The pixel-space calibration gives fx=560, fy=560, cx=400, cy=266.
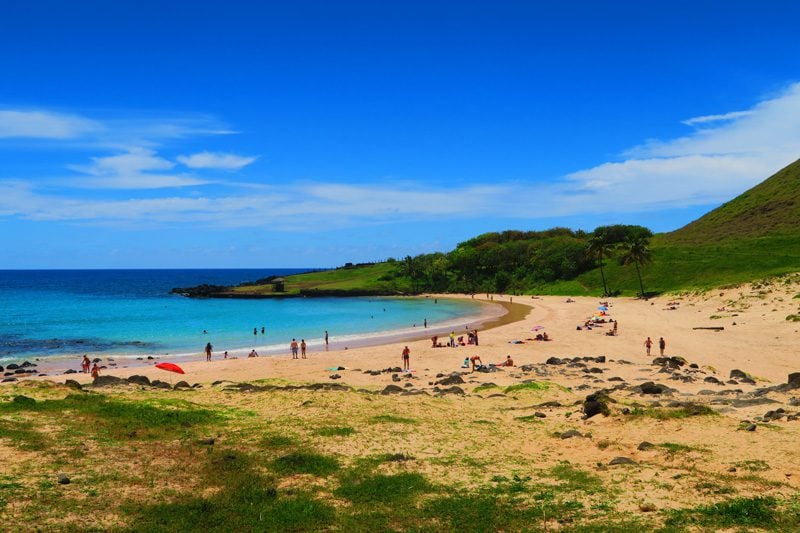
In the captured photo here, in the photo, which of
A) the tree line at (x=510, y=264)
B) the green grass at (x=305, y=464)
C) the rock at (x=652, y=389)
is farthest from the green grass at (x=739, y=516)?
the tree line at (x=510, y=264)

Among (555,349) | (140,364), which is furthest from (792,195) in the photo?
(140,364)

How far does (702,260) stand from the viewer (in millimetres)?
100500

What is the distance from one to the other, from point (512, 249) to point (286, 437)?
13011 centimetres

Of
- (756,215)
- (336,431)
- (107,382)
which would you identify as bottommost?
(336,431)

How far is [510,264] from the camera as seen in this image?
14325cm

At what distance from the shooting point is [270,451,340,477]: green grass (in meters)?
16.2

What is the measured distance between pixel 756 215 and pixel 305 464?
143m

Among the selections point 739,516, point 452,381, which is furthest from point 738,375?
point 739,516

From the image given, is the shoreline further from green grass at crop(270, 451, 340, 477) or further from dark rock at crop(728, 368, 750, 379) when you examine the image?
dark rock at crop(728, 368, 750, 379)

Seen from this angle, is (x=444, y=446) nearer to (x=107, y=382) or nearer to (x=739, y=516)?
(x=739, y=516)

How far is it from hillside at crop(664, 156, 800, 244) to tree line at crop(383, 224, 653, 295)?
41.4 ft

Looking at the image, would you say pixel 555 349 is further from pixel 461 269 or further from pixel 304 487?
pixel 461 269

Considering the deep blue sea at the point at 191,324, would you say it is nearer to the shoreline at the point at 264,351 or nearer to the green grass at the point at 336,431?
the shoreline at the point at 264,351

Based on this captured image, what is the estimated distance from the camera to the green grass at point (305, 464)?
16.2 metres
